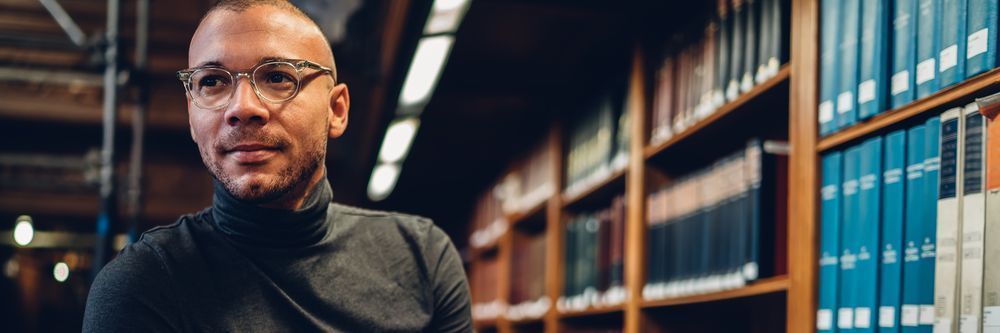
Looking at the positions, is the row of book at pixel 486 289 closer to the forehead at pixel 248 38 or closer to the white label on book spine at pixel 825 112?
the white label on book spine at pixel 825 112

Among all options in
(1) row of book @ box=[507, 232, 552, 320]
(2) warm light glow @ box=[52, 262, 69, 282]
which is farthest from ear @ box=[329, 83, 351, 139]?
(2) warm light glow @ box=[52, 262, 69, 282]

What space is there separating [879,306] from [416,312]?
29.0 inches

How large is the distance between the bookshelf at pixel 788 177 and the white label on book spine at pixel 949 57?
0.04 metres

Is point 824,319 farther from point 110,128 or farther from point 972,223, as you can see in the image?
point 110,128

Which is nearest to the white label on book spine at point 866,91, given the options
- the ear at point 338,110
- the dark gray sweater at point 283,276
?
the dark gray sweater at point 283,276

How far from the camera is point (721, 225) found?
2.18 meters

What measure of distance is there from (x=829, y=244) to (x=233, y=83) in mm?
1063

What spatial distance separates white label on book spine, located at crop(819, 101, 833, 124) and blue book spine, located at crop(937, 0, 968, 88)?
0.30 m

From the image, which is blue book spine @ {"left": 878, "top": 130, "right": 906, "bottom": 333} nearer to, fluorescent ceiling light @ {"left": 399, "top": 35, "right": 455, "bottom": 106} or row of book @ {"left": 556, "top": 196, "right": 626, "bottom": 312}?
row of book @ {"left": 556, "top": 196, "right": 626, "bottom": 312}

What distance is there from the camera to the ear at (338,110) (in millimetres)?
1317

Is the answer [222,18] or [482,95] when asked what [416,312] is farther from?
[482,95]

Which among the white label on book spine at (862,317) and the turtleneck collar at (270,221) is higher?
the turtleneck collar at (270,221)

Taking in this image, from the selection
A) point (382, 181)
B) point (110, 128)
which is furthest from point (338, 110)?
point (382, 181)

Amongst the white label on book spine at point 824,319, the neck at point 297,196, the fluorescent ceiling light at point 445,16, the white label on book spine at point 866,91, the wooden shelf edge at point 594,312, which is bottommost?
the wooden shelf edge at point 594,312
